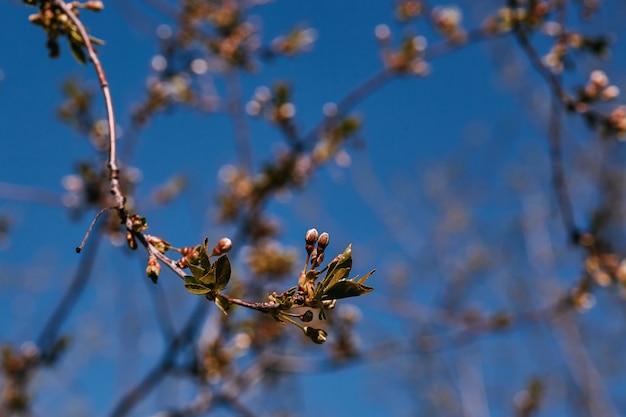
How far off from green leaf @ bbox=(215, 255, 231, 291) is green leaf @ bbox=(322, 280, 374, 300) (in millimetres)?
147

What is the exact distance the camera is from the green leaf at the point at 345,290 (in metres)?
0.87

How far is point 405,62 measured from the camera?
3311 millimetres

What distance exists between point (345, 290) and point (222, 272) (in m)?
0.18

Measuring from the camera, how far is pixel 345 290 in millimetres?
885

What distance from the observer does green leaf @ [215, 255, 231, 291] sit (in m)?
0.89

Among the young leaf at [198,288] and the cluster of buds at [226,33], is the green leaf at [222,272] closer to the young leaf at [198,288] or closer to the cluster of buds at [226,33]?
the young leaf at [198,288]

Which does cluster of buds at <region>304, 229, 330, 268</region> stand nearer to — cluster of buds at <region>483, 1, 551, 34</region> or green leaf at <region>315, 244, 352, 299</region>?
green leaf at <region>315, 244, 352, 299</region>

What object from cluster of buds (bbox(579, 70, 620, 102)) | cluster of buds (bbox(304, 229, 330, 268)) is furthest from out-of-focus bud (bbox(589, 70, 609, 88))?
cluster of buds (bbox(304, 229, 330, 268))

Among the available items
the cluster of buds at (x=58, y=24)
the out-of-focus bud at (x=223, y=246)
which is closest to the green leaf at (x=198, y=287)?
the out-of-focus bud at (x=223, y=246)

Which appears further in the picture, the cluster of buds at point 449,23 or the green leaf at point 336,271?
the cluster of buds at point 449,23

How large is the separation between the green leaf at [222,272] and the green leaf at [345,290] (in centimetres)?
15

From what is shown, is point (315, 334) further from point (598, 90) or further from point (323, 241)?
point (598, 90)

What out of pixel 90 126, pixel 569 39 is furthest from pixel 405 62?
pixel 90 126

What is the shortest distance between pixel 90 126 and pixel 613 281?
2.70 metres
